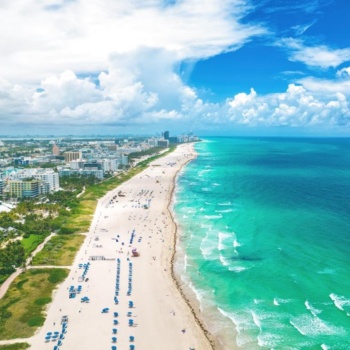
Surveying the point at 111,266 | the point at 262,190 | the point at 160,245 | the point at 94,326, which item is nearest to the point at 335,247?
the point at 160,245

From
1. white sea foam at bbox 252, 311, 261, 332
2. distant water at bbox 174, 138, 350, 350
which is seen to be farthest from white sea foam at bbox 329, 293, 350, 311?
white sea foam at bbox 252, 311, 261, 332

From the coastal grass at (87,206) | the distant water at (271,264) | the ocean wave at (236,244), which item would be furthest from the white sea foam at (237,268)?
the coastal grass at (87,206)

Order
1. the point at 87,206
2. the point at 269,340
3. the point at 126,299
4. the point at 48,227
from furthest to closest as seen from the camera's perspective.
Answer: the point at 87,206
the point at 48,227
the point at 126,299
the point at 269,340

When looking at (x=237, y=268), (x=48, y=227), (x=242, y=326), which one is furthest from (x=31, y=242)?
(x=242, y=326)

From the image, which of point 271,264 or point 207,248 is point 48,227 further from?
point 271,264

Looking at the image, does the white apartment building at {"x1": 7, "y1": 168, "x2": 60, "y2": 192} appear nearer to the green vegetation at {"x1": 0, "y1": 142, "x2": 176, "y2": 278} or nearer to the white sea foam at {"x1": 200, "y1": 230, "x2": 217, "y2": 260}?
the green vegetation at {"x1": 0, "y1": 142, "x2": 176, "y2": 278}

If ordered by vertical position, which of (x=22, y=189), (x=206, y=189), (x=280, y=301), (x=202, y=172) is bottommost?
(x=280, y=301)

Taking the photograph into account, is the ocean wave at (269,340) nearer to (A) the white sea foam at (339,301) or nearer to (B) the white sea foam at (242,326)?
(B) the white sea foam at (242,326)
